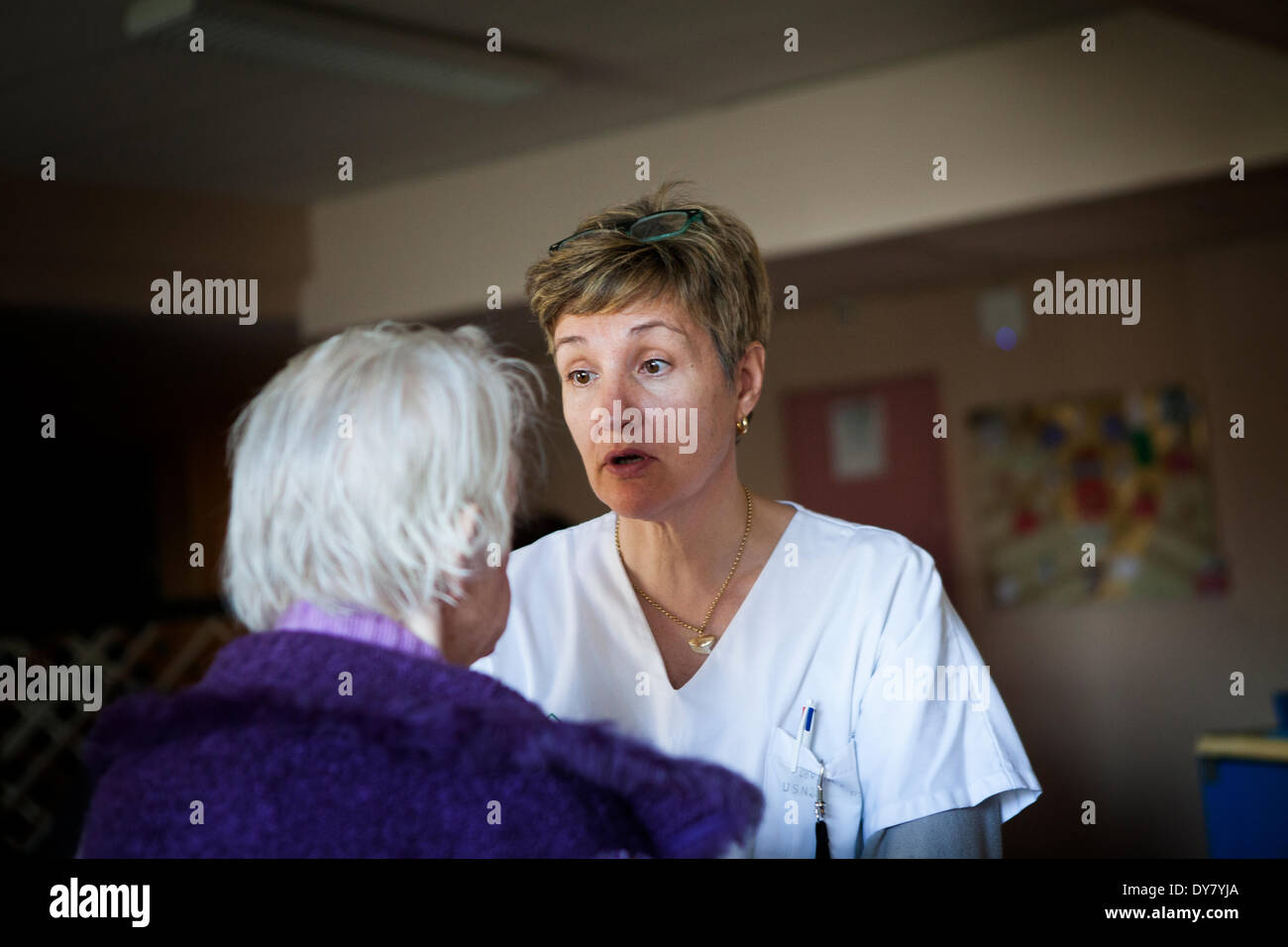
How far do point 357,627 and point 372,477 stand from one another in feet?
0.38

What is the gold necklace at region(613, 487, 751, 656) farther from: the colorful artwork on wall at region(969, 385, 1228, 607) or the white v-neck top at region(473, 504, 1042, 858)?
the colorful artwork on wall at region(969, 385, 1228, 607)

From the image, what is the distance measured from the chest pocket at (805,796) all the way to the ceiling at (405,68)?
4.18ft

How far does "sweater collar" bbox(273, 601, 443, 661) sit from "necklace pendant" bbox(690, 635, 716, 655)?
43cm

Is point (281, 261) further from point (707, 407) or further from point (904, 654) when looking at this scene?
point (904, 654)

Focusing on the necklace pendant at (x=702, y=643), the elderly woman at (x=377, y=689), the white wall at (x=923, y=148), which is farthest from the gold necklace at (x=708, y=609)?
the white wall at (x=923, y=148)

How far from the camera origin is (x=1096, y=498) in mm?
4145

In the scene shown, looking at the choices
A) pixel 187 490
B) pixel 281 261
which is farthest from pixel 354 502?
pixel 187 490

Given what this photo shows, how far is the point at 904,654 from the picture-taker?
125 centimetres

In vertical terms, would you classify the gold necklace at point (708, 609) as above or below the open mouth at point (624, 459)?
below

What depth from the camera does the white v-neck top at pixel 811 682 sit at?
48.9 inches

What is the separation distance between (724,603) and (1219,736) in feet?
6.70

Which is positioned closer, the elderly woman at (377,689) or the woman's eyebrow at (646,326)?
the elderly woman at (377,689)

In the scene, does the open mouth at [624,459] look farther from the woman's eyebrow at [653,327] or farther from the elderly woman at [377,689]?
the elderly woman at [377,689]

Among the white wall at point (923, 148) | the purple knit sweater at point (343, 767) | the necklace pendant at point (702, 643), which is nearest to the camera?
the purple knit sweater at point (343, 767)
